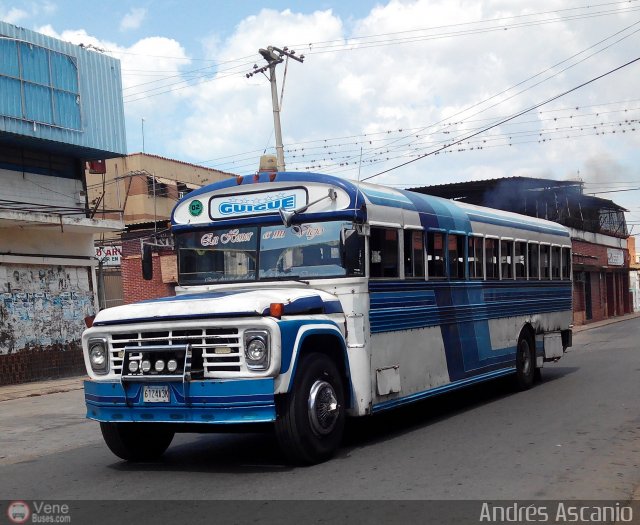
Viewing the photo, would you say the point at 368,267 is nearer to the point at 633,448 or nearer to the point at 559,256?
the point at 633,448

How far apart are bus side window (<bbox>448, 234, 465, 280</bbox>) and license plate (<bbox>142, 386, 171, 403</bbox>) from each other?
4574mm

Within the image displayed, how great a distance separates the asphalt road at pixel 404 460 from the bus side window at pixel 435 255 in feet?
6.12

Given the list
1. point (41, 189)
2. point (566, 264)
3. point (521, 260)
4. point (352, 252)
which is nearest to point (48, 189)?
point (41, 189)

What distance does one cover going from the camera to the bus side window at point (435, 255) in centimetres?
977

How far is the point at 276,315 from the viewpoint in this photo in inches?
272

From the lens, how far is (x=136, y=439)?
8047 millimetres

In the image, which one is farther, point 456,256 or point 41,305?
point 41,305

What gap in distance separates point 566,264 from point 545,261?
1.41 metres

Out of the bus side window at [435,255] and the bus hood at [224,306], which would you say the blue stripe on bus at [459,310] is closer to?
the bus side window at [435,255]

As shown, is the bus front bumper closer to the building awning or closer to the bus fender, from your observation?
the bus fender

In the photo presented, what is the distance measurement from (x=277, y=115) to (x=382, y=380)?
1670cm

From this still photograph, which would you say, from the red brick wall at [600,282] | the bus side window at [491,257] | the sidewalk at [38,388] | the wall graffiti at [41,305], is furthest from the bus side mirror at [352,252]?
the red brick wall at [600,282]

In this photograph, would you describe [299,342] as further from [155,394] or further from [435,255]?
[435,255]

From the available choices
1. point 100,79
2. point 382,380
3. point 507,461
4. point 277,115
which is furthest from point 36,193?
point 507,461
